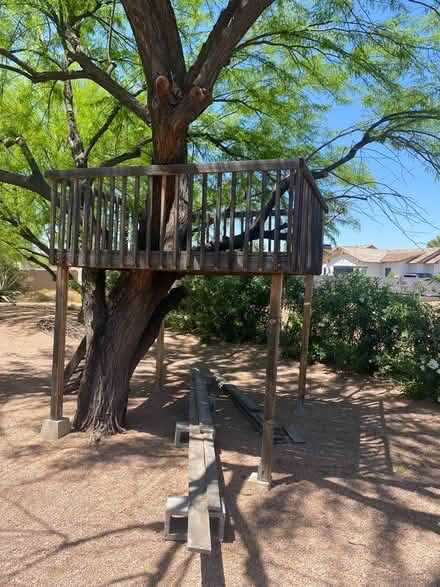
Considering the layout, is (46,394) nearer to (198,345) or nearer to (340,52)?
(198,345)

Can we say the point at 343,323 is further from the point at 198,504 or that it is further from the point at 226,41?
the point at 198,504

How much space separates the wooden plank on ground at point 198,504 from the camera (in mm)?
2412

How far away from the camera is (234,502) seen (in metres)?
3.45

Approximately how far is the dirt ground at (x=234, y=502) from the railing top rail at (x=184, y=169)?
2.64 metres

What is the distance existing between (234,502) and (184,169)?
2808 millimetres

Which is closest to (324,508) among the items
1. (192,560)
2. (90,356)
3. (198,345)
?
(192,560)

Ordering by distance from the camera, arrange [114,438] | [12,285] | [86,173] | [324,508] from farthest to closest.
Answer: [12,285], [114,438], [86,173], [324,508]

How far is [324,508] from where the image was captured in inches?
134

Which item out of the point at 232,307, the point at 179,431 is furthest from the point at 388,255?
the point at 179,431

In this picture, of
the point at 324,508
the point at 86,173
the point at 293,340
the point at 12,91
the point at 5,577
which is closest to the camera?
the point at 5,577

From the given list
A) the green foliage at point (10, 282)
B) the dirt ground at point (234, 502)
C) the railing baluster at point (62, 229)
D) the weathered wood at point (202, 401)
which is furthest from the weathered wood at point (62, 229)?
the green foliage at point (10, 282)

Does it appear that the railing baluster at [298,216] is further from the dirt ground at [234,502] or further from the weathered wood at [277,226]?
the dirt ground at [234,502]

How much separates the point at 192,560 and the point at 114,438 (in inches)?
89.1

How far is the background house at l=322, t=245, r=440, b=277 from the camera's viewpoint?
139ft
